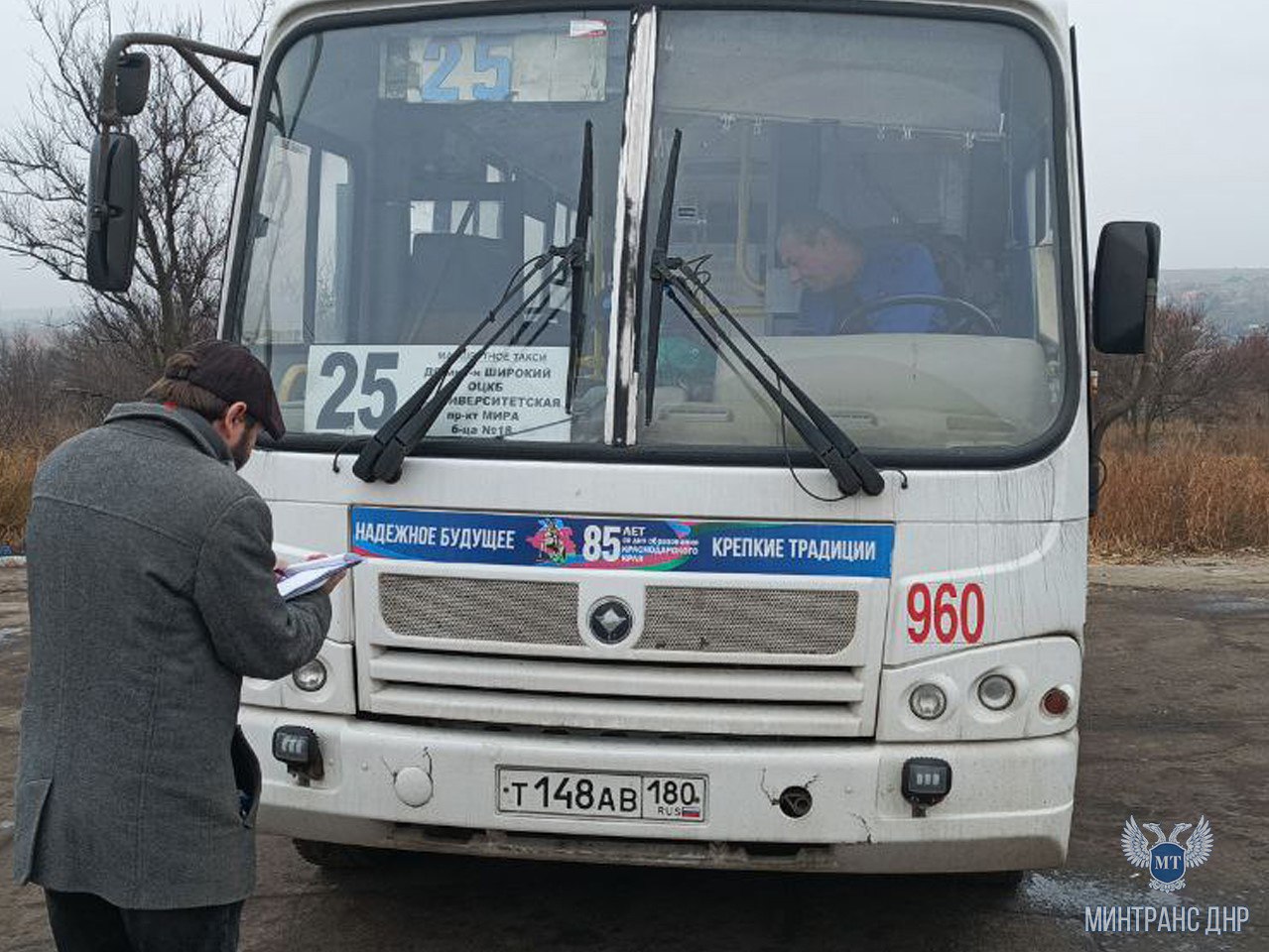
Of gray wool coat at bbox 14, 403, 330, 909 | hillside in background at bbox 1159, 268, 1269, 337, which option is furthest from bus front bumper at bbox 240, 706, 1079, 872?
hillside in background at bbox 1159, 268, 1269, 337

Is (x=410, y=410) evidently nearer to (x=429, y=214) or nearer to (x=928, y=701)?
(x=429, y=214)

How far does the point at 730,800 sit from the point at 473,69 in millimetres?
2234

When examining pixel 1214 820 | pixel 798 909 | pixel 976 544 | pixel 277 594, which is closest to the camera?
pixel 277 594

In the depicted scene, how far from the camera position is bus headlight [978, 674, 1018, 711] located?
394 centimetres

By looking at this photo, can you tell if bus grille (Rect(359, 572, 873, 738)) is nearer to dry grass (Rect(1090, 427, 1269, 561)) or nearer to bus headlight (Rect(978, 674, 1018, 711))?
bus headlight (Rect(978, 674, 1018, 711))

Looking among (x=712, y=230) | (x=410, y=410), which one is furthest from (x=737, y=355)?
(x=410, y=410)

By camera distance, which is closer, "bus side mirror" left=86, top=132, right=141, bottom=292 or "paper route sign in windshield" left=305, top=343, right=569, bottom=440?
"paper route sign in windshield" left=305, top=343, right=569, bottom=440

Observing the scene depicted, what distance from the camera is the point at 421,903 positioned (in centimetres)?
491

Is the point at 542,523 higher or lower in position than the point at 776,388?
lower

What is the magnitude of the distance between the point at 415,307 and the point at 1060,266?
1852mm

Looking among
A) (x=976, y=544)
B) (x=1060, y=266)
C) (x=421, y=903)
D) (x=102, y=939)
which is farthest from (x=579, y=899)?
(x=1060, y=266)

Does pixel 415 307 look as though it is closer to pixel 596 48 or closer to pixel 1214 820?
pixel 596 48

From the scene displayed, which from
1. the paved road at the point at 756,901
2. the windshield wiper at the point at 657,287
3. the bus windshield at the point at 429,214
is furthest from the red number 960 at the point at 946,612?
the paved road at the point at 756,901

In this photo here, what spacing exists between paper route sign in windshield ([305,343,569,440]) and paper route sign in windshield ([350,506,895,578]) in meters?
0.26
